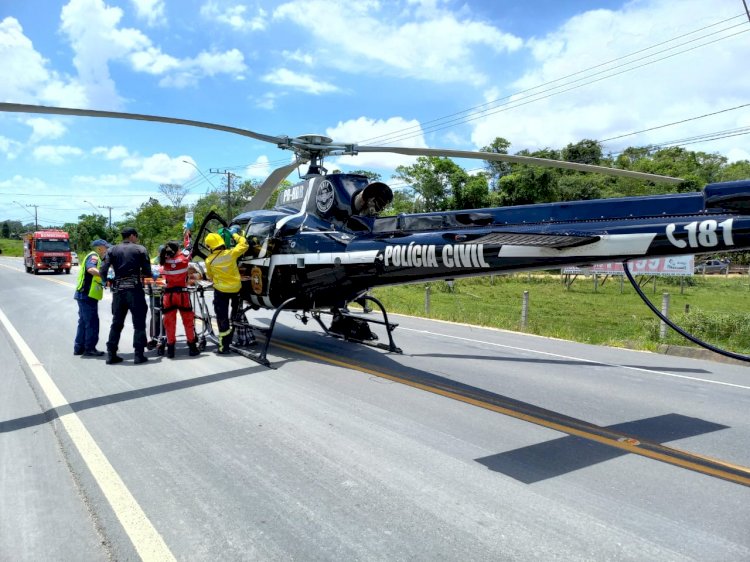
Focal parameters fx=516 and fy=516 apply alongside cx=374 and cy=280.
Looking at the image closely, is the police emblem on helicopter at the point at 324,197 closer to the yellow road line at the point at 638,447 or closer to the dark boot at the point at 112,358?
the yellow road line at the point at 638,447

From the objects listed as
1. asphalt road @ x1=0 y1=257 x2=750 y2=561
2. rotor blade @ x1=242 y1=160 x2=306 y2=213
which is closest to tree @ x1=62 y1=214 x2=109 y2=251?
rotor blade @ x1=242 y1=160 x2=306 y2=213

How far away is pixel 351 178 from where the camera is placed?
805 cm

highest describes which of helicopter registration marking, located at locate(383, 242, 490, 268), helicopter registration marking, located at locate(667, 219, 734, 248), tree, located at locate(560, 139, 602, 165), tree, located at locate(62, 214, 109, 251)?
tree, located at locate(560, 139, 602, 165)

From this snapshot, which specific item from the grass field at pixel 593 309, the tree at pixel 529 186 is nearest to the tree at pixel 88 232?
the tree at pixel 529 186

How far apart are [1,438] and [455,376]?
4.98m

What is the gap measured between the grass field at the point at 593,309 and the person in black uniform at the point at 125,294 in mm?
8605

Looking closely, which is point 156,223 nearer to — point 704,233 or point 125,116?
point 125,116

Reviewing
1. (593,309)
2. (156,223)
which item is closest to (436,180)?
(593,309)

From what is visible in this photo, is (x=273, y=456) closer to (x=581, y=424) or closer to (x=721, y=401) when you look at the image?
(x=581, y=424)

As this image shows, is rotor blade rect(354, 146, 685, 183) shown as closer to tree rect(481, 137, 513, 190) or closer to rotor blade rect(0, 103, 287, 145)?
rotor blade rect(0, 103, 287, 145)

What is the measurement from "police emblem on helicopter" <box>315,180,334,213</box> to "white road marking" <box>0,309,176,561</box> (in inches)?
169

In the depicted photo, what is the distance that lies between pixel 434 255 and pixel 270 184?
4555 mm

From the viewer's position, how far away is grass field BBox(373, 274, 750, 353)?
11.2 m

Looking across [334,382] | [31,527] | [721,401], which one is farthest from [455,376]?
[31,527]
